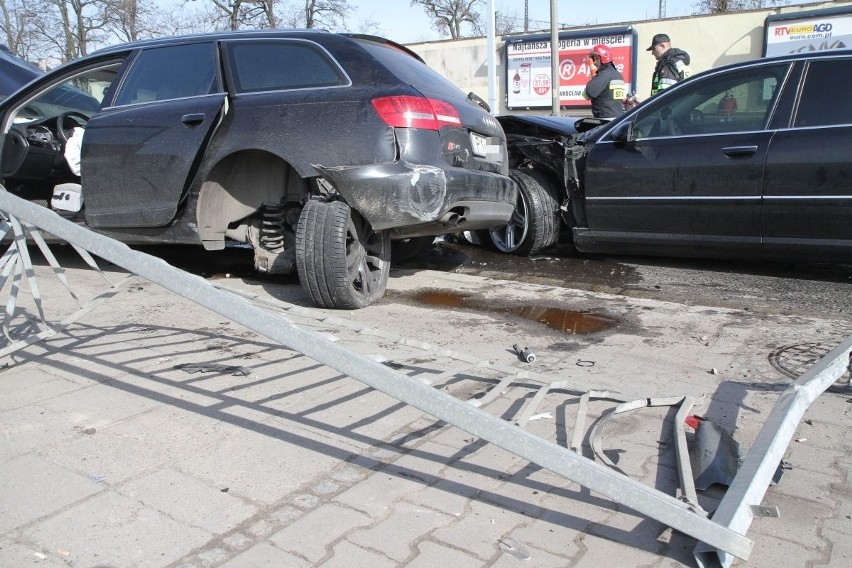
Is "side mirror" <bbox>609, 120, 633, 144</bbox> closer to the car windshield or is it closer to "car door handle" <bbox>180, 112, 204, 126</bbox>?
"car door handle" <bbox>180, 112, 204, 126</bbox>

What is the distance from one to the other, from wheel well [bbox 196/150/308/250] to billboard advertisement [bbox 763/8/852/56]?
16.9 metres

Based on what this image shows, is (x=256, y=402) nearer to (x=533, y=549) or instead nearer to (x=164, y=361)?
(x=164, y=361)

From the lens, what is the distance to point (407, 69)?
5082mm

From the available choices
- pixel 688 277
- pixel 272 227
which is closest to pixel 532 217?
pixel 688 277

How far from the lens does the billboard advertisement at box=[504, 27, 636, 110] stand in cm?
2236

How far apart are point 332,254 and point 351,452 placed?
2.10 m

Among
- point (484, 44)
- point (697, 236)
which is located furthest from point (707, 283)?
point (484, 44)

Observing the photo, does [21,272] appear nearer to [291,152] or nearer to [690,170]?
[291,152]

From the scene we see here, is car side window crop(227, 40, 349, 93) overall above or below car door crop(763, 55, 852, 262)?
above

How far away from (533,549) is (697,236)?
13.5ft

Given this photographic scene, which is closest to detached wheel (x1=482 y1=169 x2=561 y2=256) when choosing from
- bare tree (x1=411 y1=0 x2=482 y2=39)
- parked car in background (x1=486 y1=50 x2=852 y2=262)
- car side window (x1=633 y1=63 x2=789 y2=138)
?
parked car in background (x1=486 y1=50 x2=852 y2=262)

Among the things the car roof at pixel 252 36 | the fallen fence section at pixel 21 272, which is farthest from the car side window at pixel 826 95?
the fallen fence section at pixel 21 272

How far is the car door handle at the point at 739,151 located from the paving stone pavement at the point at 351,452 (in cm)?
149

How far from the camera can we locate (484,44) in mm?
23750
